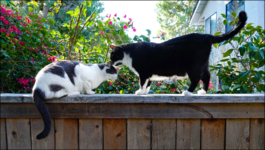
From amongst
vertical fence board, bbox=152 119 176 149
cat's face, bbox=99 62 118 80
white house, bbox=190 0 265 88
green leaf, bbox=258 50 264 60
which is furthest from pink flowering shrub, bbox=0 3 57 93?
white house, bbox=190 0 265 88

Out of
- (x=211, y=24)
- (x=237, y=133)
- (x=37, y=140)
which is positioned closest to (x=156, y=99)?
(x=237, y=133)

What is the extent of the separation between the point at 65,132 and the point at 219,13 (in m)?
5.93

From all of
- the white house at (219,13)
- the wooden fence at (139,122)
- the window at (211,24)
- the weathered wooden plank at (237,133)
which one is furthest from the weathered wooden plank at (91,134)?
the window at (211,24)

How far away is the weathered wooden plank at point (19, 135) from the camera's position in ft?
3.94

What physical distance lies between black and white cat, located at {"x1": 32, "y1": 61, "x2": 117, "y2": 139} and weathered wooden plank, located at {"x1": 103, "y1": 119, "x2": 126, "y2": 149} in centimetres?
33

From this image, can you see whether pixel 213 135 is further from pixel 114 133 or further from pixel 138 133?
pixel 114 133

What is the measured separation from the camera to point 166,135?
115 cm

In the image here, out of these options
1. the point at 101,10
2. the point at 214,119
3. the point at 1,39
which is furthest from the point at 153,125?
the point at 101,10

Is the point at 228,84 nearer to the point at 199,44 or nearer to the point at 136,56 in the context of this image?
the point at 199,44

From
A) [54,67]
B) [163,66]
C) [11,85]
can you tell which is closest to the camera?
[54,67]

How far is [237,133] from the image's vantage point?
1.13 metres

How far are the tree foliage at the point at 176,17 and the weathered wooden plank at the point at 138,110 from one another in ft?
45.2

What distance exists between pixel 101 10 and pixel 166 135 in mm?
10872

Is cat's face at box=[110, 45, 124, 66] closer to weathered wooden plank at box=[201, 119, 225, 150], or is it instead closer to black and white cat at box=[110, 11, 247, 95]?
black and white cat at box=[110, 11, 247, 95]
